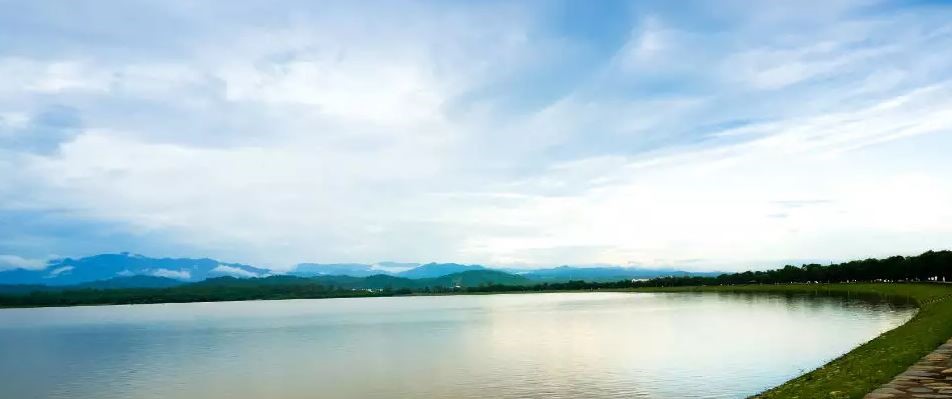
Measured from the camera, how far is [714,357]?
141 feet

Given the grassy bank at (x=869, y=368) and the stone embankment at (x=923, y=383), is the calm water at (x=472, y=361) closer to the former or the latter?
the grassy bank at (x=869, y=368)

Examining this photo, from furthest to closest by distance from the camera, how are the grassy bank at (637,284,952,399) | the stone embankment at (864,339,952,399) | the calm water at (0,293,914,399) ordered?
the calm water at (0,293,914,399) → the grassy bank at (637,284,952,399) → the stone embankment at (864,339,952,399)

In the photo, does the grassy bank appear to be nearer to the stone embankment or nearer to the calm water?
the stone embankment

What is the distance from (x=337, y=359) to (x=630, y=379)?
24.9m

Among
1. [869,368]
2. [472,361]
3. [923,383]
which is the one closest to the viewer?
[923,383]

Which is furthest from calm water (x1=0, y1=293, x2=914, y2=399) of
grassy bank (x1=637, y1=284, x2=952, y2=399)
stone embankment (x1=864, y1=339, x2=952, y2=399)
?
stone embankment (x1=864, y1=339, x2=952, y2=399)

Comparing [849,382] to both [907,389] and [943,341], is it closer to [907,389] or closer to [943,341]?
[907,389]

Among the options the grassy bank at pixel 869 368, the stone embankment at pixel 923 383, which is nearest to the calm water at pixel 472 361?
the grassy bank at pixel 869 368

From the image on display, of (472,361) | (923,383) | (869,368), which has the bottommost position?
(472,361)

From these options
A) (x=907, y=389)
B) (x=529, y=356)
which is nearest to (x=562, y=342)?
(x=529, y=356)

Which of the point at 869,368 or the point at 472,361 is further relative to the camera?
the point at 472,361

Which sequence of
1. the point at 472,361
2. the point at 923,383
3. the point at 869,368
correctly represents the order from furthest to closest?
the point at 472,361 → the point at 869,368 → the point at 923,383

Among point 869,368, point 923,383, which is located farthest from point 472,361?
point 923,383

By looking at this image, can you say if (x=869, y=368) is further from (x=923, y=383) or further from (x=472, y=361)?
(x=472, y=361)
